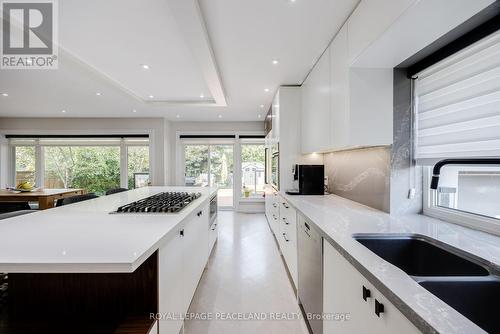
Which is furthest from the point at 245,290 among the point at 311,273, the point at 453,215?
the point at 453,215

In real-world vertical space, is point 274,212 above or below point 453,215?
below

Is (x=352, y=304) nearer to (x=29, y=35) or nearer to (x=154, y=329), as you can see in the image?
(x=154, y=329)

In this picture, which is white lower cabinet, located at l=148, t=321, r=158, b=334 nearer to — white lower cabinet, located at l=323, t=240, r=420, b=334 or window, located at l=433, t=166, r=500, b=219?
white lower cabinet, located at l=323, t=240, r=420, b=334

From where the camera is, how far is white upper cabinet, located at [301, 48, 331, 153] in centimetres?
236

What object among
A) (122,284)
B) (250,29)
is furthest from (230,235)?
(250,29)

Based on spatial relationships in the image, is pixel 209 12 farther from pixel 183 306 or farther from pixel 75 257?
pixel 183 306

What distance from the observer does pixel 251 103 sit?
15.4 ft

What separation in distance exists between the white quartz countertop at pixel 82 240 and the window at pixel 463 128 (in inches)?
71.9

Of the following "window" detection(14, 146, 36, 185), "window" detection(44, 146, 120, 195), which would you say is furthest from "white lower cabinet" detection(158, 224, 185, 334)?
"window" detection(14, 146, 36, 185)

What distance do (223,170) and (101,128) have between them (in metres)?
3.48

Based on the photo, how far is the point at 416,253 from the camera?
1.28m

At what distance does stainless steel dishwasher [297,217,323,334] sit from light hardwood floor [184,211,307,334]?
26cm

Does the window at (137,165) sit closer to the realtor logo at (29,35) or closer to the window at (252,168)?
the window at (252,168)

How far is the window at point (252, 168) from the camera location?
6488 mm
